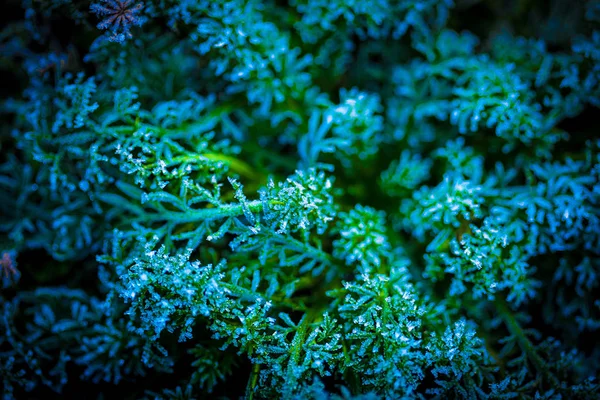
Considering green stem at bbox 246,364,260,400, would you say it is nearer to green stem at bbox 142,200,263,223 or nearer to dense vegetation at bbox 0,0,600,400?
dense vegetation at bbox 0,0,600,400

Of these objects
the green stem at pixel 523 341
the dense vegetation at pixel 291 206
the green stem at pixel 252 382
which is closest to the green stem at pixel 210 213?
the dense vegetation at pixel 291 206

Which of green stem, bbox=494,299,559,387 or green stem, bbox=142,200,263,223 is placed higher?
green stem, bbox=142,200,263,223

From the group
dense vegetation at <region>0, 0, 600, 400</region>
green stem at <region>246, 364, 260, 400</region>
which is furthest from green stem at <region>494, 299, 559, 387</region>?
green stem at <region>246, 364, 260, 400</region>

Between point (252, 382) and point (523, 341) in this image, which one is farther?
point (523, 341)

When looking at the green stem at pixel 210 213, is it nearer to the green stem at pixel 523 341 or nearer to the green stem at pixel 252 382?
the green stem at pixel 252 382

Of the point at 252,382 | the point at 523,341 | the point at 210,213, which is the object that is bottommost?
the point at 252,382

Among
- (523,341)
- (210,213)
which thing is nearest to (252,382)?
(210,213)

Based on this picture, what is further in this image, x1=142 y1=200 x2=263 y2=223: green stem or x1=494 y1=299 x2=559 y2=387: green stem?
x1=494 y1=299 x2=559 y2=387: green stem

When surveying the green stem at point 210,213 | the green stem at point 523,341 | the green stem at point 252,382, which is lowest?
the green stem at point 252,382

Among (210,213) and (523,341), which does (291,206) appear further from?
(523,341)

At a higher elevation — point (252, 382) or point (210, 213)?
point (210, 213)

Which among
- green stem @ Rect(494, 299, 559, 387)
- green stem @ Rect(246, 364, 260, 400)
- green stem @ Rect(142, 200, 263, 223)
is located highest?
green stem @ Rect(142, 200, 263, 223)

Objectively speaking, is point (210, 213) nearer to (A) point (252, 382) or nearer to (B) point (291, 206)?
(B) point (291, 206)
